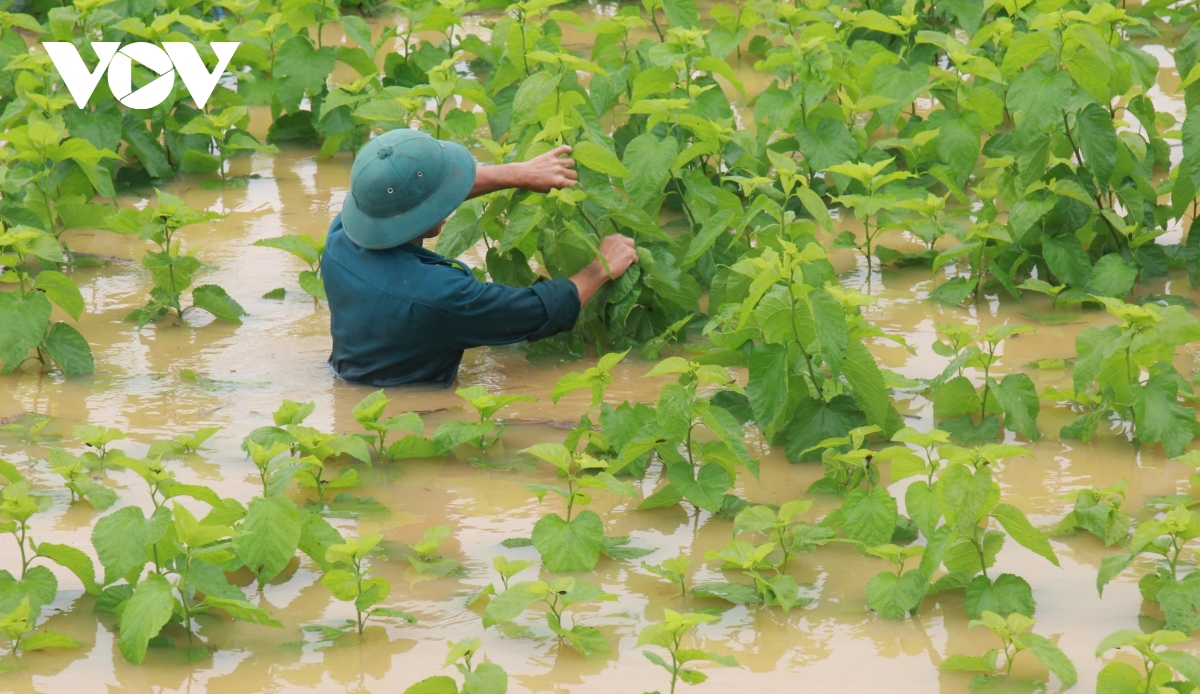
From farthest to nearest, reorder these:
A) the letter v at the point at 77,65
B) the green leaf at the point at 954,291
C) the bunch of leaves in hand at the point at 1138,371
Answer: the letter v at the point at 77,65, the green leaf at the point at 954,291, the bunch of leaves in hand at the point at 1138,371

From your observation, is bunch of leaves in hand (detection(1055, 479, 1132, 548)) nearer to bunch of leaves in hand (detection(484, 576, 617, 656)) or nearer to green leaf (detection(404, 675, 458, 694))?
bunch of leaves in hand (detection(484, 576, 617, 656))

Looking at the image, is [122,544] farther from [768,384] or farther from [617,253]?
[617,253]

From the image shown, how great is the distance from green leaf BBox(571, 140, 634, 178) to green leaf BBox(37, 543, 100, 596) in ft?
5.17

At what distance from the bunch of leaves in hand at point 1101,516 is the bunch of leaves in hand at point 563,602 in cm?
104

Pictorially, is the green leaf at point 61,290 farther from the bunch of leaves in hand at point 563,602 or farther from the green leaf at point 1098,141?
the green leaf at point 1098,141

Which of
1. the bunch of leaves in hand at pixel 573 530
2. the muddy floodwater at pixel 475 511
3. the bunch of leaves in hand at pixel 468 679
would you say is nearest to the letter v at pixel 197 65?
the muddy floodwater at pixel 475 511

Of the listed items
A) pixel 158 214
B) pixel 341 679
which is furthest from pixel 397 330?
pixel 341 679

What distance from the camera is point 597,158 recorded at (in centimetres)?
378

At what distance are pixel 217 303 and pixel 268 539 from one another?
5.10ft

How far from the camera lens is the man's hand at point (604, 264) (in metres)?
3.89

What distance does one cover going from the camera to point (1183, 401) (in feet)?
11.8

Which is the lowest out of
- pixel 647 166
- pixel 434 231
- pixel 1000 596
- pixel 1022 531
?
pixel 1000 596

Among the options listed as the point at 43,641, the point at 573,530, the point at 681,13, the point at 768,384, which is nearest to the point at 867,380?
the point at 768,384

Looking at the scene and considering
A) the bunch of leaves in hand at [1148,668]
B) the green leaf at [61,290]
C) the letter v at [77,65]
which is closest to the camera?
the bunch of leaves in hand at [1148,668]
